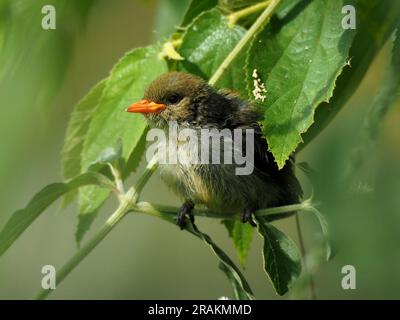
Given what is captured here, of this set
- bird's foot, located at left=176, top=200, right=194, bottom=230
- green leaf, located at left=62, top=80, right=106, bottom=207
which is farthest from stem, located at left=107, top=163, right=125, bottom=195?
green leaf, located at left=62, top=80, right=106, bottom=207

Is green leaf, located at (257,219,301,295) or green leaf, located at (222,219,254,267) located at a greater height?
green leaf, located at (222,219,254,267)

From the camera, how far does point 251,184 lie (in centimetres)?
255

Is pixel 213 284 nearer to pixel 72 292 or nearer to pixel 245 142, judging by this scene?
pixel 72 292

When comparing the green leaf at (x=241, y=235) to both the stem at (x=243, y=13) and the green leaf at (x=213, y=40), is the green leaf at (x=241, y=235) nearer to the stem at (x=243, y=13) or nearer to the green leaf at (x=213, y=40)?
the green leaf at (x=213, y=40)

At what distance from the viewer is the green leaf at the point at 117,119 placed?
226 centimetres

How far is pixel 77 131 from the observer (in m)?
2.46

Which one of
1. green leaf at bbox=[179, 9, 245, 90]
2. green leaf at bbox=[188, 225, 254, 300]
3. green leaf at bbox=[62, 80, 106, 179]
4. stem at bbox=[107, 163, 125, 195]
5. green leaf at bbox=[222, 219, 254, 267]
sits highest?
green leaf at bbox=[179, 9, 245, 90]

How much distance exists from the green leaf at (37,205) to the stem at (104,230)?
76 mm

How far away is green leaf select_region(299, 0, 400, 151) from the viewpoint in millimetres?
1807

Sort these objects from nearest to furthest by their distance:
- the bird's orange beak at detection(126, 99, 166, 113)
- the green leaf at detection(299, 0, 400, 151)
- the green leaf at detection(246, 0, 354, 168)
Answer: the green leaf at detection(246, 0, 354, 168) < the green leaf at detection(299, 0, 400, 151) < the bird's orange beak at detection(126, 99, 166, 113)

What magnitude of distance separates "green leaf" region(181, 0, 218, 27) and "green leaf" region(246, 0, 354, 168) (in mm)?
356

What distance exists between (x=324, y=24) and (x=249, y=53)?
23cm

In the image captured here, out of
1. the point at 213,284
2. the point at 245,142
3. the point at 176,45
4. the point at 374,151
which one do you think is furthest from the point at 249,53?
the point at 213,284

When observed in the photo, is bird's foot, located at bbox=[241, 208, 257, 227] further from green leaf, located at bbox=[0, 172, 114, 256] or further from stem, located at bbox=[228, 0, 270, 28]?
stem, located at bbox=[228, 0, 270, 28]
